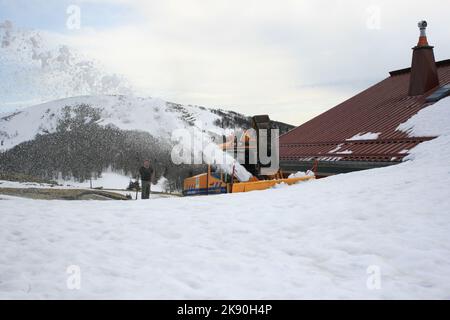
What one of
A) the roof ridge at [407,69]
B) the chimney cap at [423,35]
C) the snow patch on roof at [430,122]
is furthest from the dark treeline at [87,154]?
the snow patch on roof at [430,122]

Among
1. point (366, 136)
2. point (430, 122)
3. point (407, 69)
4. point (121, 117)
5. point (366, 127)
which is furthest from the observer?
point (121, 117)

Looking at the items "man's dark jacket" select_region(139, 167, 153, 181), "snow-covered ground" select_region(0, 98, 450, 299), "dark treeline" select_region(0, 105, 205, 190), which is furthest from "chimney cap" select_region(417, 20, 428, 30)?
"dark treeline" select_region(0, 105, 205, 190)

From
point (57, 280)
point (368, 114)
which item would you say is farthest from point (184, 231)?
point (368, 114)

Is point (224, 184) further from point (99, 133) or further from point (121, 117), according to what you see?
point (121, 117)

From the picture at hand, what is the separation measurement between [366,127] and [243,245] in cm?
1147

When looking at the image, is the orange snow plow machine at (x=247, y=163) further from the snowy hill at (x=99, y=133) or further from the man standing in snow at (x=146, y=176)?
the snowy hill at (x=99, y=133)

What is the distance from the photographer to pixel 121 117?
130875mm

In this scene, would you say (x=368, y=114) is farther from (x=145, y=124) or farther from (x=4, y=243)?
(x=145, y=124)

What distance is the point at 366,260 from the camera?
4.96 meters

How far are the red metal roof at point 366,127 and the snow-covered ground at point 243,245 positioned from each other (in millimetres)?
4254

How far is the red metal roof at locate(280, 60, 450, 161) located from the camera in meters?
13.1

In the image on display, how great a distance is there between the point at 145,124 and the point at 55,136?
2618 centimetres

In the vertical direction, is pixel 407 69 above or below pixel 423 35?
below

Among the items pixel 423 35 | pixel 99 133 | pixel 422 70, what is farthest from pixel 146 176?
pixel 99 133
